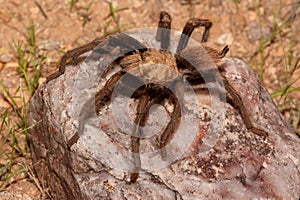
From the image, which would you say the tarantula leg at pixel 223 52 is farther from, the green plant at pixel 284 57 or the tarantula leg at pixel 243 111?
the green plant at pixel 284 57

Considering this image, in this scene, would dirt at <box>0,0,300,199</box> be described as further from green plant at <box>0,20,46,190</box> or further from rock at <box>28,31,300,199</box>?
rock at <box>28,31,300,199</box>

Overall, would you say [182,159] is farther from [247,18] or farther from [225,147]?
[247,18]

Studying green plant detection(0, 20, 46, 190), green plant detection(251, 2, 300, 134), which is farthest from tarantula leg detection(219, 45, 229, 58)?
green plant detection(0, 20, 46, 190)

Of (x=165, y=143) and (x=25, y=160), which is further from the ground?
(x=165, y=143)

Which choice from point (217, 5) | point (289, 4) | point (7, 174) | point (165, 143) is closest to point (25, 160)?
point (7, 174)

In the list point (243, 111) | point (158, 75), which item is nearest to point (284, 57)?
point (243, 111)

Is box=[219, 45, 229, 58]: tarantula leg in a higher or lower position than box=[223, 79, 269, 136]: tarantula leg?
higher

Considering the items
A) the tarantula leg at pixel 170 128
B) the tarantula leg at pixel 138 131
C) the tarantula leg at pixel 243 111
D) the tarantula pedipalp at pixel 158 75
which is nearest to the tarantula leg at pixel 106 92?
the tarantula pedipalp at pixel 158 75
